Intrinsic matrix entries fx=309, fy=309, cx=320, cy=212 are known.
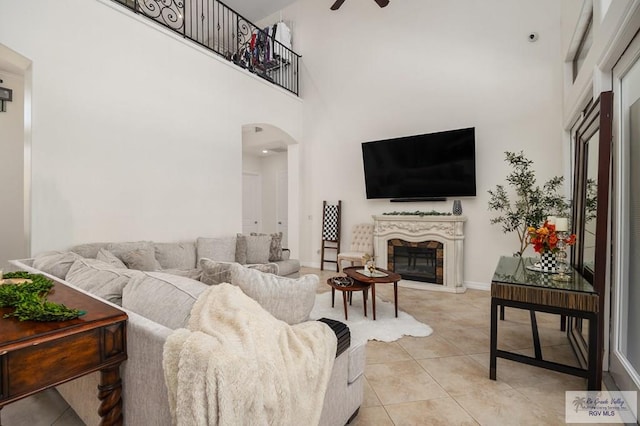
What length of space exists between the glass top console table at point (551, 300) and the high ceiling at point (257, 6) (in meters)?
7.10

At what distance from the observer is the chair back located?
5.73 metres

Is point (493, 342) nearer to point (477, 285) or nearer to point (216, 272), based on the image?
point (216, 272)

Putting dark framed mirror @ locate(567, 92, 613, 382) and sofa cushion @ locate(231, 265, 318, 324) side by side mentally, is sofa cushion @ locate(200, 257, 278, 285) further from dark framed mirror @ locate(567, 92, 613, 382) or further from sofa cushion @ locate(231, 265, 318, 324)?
dark framed mirror @ locate(567, 92, 613, 382)

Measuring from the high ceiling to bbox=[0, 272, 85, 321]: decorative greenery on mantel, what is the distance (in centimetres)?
714

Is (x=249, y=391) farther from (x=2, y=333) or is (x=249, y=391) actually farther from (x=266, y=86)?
(x=266, y=86)

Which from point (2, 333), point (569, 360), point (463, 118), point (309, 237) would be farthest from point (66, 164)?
point (463, 118)

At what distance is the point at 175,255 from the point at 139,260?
2.06 feet

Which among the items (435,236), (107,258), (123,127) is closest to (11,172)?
(123,127)

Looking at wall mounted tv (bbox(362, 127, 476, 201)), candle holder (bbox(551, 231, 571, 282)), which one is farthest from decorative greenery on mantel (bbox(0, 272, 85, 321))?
wall mounted tv (bbox(362, 127, 476, 201))

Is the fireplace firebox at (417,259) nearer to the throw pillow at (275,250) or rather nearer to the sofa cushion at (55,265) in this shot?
the throw pillow at (275,250)

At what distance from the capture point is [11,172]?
4.29m

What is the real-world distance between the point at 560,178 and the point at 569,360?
2554mm

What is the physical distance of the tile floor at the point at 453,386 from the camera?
1835 millimetres

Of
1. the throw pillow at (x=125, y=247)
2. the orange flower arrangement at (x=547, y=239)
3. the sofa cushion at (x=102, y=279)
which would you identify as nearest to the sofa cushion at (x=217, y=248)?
the throw pillow at (x=125, y=247)
